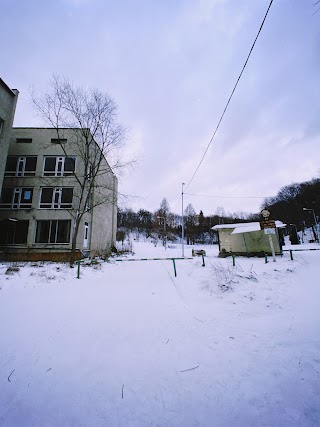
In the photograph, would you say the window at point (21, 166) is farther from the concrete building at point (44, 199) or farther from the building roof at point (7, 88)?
the building roof at point (7, 88)

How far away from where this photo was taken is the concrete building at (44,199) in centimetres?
1717

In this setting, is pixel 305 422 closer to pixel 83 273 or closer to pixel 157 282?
pixel 157 282

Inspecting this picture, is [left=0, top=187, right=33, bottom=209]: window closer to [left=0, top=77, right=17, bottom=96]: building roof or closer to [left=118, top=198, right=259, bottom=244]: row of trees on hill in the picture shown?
[left=0, top=77, right=17, bottom=96]: building roof

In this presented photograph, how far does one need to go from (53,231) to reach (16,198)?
5278mm

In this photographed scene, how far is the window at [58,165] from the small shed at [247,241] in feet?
58.0

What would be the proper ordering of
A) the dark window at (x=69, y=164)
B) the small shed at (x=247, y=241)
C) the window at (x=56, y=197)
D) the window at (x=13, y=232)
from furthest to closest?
the dark window at (x=69, y=164) < the small shed at (x=247, y=241) < the window at (x=56, y=197) < the window at (x=13, y=232)

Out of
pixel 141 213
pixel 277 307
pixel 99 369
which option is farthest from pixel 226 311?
pixel 141 213

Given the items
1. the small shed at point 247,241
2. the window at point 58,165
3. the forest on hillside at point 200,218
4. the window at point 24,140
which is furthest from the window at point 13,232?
the forest on hillside at point 200,218

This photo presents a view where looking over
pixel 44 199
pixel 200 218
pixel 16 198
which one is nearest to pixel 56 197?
pixel 44 199

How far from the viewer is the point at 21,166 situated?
1945cm

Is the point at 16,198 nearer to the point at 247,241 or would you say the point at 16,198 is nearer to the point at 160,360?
the point at 160,360

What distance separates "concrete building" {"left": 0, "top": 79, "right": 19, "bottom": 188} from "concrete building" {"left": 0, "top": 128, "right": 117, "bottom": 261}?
114 inches

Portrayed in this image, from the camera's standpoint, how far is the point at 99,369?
118 inches

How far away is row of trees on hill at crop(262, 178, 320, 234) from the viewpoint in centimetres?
5328
